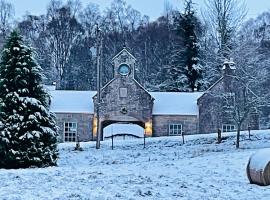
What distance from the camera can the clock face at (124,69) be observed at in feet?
133

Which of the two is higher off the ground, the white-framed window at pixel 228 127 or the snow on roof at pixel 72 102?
the snow on roof at pixel 72 102

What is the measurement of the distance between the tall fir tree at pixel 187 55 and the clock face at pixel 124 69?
37.2 ft

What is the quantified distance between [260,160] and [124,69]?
28.2 m

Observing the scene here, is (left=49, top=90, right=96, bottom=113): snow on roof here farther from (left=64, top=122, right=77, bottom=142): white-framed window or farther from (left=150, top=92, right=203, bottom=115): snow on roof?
(left=150, top=92, right=203, bottom=115): snow on roof

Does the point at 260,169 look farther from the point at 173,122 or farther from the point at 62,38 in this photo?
the point at 62,38

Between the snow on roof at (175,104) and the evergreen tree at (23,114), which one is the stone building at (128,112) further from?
the evergreen tree at (23,114)

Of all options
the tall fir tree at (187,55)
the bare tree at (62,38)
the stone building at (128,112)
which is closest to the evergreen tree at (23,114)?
the stone building at (128,112)

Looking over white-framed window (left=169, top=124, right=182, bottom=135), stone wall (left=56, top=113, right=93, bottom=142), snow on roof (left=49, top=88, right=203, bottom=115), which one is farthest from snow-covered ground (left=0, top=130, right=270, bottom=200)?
stone wall (left=56, top=113, right=93, bottom=142)

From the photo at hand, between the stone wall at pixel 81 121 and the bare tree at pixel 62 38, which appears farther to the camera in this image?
the bare tree at pixel 62 38

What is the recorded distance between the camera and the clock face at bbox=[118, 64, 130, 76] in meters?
40.5

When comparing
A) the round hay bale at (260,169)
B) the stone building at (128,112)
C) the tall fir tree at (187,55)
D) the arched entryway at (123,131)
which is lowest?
the round hay bale at (260,169)

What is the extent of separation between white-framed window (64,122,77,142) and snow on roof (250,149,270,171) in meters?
27.3

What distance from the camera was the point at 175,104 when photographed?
40.9m

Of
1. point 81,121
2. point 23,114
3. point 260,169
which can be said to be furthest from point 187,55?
point 260,169
